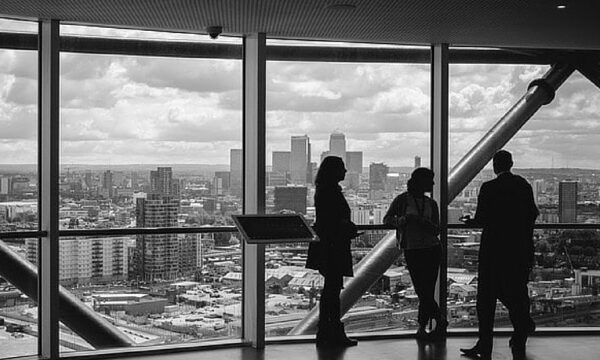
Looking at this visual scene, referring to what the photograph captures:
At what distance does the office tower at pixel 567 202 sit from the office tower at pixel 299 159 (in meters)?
2.89

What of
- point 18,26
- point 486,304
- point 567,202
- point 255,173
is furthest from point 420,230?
point 18,26

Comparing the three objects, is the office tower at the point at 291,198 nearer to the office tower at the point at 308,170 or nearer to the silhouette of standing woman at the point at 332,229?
the office tower at the point at 308,170

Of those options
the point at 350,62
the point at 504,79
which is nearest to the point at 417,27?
the point at 350,62

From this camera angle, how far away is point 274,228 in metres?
8.25

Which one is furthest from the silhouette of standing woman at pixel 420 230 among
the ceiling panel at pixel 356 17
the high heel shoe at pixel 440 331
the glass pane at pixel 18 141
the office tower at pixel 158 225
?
the glass pane at pixel 18 141

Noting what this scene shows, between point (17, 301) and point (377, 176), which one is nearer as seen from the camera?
point (17, 301)

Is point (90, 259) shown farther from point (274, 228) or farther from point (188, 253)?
point (274, 228)

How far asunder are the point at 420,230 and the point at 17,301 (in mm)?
3777

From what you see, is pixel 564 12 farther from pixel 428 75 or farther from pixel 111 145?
pixel 111 145

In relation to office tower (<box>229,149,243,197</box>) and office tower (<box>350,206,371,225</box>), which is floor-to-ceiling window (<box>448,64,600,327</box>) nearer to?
office tower (<box>350,206,371,225</box>)

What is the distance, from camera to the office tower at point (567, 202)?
9.75 metres

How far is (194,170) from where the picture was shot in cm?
870

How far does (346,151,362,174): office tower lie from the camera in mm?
9303

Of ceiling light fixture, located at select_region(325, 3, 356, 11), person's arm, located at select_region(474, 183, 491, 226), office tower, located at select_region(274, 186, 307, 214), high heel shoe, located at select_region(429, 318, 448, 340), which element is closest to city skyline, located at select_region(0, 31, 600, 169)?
office tower, located at select_region(274, 186, 307, 214)
